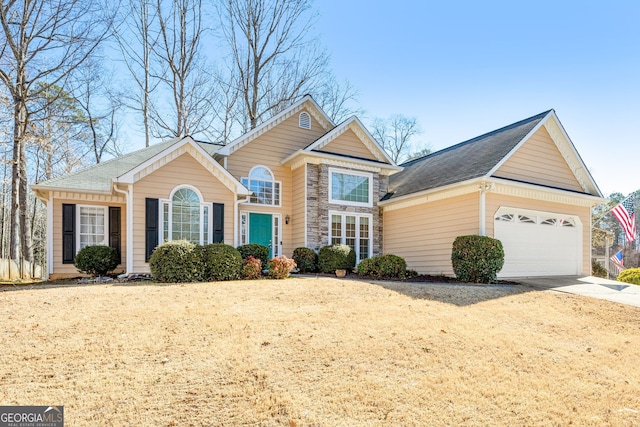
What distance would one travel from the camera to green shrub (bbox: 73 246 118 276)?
37.7ft

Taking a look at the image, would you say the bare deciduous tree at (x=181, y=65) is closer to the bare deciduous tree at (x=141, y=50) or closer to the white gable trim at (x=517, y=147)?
the bare deciduous tree at (x=141, y=50)

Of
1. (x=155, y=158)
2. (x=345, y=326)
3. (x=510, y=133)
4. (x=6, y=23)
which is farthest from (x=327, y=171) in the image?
(x=6, y=23)

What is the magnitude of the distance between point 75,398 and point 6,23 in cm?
1793

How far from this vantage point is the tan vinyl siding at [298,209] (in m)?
14.5

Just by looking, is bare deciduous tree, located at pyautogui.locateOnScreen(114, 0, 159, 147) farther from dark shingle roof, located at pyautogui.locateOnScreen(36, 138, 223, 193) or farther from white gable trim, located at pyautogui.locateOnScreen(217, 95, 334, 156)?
white gable trim, located at pyautogui.locateOnScreen(217, 95, 334, 156)

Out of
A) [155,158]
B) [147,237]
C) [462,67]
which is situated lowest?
[147,237]

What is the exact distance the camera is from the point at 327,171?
48.3 ft

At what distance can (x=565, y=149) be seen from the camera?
1484cm

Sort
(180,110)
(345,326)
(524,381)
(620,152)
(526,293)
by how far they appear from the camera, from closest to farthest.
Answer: (524,381), (345,326), (526,293), (620,152), (180,110)

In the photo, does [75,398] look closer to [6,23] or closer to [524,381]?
[524,381]

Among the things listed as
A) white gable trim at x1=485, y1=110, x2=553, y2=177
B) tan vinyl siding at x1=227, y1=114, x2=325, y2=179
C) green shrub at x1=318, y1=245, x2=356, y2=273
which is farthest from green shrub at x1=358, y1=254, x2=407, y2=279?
tan vinyl siding at x1=227, y1=114, x2=325, y2=179

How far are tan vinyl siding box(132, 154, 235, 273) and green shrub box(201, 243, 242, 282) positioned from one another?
1.66 meters

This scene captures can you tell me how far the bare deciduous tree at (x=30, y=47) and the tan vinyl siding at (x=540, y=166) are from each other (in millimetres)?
17432

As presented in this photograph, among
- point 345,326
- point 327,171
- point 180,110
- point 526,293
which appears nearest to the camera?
point 345,326
